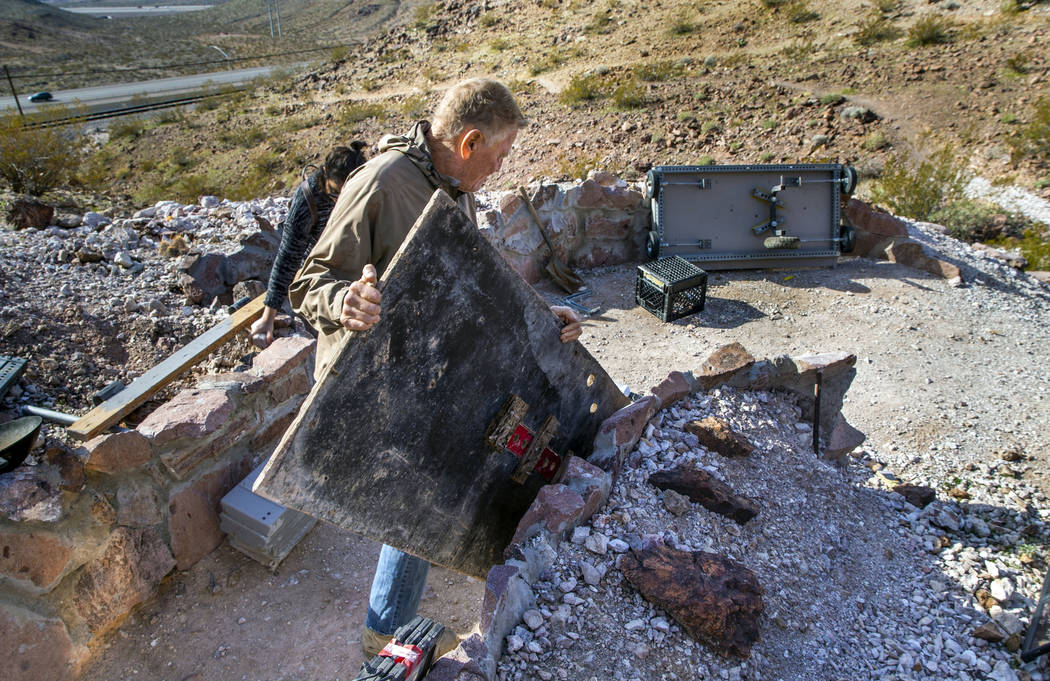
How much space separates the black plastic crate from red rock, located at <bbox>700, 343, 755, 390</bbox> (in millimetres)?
2557

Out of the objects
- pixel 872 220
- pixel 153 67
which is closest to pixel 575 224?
pixel 872 220

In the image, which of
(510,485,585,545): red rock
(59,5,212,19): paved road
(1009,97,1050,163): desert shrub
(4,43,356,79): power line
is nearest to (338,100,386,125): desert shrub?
(1009,97,1050,163): desert shrub

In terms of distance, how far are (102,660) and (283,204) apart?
4135mm

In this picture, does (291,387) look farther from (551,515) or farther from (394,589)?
(551,515)

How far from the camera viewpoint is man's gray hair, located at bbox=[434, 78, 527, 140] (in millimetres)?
1930

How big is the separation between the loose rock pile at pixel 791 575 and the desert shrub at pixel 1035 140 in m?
9.29

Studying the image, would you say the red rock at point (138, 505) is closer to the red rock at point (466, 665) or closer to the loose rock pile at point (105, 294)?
the loose rock pile at point (105, 294)

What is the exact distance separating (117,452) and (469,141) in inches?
78.2

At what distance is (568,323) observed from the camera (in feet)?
7.21

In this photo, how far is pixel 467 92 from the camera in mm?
1935

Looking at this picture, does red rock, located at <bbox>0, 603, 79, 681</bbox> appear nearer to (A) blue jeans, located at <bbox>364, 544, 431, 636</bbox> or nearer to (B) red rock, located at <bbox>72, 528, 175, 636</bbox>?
(B) red rock, located at <bbox>72, 528, 175, 636</bbox>

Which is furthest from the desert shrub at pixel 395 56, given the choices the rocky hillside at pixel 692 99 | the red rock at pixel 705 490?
the red rock at pixel 705 490

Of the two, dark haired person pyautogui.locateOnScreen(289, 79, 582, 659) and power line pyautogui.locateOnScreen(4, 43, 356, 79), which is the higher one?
power line pyautogui.locateOnScreen(4, 43, 356, 79)

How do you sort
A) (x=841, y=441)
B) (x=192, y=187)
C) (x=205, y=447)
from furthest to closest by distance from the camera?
1. (x=192, y=187)
2. (x=841, y=441)
3. (x=205, y=447)
